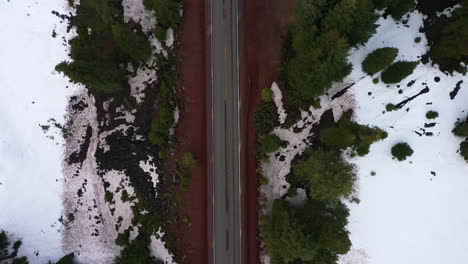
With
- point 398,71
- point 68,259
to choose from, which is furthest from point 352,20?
point 68,259

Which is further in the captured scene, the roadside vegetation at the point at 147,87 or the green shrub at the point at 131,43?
the roadside vegetation at the point at 147,87

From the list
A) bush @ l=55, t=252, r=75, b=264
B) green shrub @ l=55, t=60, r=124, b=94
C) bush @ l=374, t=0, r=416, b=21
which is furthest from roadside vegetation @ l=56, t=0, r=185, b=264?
bush @ l=374, t=0, r=416, b=21

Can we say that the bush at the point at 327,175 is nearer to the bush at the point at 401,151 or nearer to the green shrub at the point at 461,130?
the bush at the point at 401,151

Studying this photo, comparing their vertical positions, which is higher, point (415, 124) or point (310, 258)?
point (415, 124)

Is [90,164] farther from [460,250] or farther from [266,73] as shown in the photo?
[460,250]

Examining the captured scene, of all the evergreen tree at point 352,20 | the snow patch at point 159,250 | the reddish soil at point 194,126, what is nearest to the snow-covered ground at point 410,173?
the evergreen tree at point 352,20

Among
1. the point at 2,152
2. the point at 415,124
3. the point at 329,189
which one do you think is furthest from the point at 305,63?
the point at 2,152

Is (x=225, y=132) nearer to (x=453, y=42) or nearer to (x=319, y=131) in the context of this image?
(x=319, y=131)
